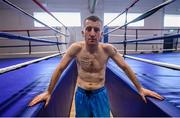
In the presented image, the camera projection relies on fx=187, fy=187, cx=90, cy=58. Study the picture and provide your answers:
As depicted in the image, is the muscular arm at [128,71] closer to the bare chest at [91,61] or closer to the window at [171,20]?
A: the bare chest at [91,61]

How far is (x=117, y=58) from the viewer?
1.39 meters

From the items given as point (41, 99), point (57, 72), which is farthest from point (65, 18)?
point (41, 99)

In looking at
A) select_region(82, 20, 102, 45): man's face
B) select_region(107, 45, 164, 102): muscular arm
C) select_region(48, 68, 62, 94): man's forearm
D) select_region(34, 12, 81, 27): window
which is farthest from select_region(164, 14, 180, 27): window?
select_region(48, 68, 62, 94): man's forearm

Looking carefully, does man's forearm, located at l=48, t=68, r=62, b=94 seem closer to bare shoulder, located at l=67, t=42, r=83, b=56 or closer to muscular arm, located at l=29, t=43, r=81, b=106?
muscular arm, located at l=29, t=43, r=81, b=106

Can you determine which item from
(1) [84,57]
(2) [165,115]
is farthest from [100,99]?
(2) [165,115]

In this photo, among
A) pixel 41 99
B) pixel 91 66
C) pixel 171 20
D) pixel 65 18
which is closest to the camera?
pixel 41 99

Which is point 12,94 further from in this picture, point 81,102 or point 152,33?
point 152,33

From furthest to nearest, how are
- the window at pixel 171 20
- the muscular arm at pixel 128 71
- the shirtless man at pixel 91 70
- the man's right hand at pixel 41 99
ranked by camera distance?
1. the window at pixel 171 20
2. the shirtless man at pixel 91 70
3. the muscular arm at pixel 128 71
4. the man's right hand at pixel 41 99

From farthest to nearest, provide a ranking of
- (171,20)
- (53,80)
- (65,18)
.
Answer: (171,20) < (65,18) < (53,80)

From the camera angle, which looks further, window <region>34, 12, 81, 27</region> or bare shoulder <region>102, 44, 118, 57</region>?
window <region>34, 12, 81, 27</region>

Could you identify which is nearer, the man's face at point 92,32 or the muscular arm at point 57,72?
the muscular arm at point 57,72

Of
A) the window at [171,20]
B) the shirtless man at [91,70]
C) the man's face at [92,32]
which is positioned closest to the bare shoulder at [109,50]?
the shirtless man at [91,70]

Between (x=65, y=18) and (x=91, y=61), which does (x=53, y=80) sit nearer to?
(x=91, y=61)

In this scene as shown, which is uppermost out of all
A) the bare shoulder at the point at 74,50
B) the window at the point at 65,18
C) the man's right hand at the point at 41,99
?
the window at the point at 65,18
